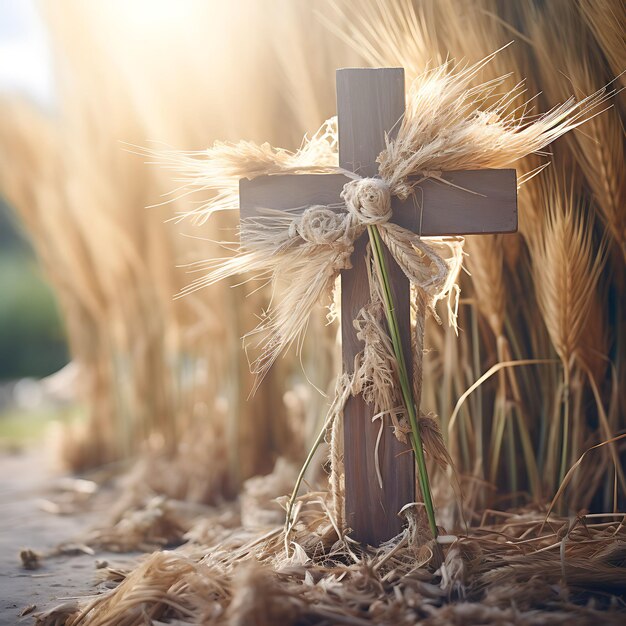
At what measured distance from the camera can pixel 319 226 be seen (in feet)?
3.60

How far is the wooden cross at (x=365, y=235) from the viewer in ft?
3.67

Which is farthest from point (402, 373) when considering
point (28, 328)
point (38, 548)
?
point (28, 328)

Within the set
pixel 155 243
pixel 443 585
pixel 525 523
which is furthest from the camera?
pixel 155 243

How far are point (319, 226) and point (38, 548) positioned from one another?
1.04 m

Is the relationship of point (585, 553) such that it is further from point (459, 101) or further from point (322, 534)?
point (459, 101)

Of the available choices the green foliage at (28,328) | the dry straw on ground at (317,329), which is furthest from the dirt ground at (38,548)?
the green foliage at (28,328)

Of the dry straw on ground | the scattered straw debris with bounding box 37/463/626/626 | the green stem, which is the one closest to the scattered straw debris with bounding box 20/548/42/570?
the dry straw on ground

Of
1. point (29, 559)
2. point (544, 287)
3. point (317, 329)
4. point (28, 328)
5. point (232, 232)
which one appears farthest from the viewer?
point (28, 328)

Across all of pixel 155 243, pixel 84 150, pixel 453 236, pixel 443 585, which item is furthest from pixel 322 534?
pixel 84 150

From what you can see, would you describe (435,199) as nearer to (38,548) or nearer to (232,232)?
(232,232)

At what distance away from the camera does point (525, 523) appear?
50.4 inches

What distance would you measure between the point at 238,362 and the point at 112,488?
656 millimetres

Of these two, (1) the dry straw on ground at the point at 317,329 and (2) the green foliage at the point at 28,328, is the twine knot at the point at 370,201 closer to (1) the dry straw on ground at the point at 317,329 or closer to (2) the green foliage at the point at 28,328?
(1) the dry straw on ground at the point at 317,329

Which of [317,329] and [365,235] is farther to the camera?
[317,329]
